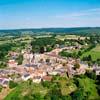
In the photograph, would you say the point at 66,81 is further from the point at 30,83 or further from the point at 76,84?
the point at 30,83

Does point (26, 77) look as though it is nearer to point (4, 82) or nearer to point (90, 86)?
point (4, 82)

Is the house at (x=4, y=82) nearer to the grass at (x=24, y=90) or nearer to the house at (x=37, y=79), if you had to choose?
the grass at (x=24, y=90)

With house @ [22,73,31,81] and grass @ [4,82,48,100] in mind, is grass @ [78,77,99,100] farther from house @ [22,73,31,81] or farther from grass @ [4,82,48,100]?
house @ [22,73,31,81]

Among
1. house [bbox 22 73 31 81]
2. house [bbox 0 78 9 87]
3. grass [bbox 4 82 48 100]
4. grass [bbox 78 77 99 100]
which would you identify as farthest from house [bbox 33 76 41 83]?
grass [bbox 78 77 99 100]

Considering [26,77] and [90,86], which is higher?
[90,86]

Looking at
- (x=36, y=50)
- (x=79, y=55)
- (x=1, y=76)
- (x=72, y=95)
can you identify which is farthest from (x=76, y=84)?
(x=36, y=50)

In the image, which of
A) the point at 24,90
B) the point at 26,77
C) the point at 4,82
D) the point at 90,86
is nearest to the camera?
the point at 24,90

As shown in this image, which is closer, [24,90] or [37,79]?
[24,90]

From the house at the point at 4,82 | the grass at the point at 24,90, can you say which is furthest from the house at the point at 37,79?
the house at the point at 4,82

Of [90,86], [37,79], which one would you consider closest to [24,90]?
[37,79]

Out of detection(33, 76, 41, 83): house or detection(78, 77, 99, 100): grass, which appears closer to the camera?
detection(78, 77, 99, 100): grass

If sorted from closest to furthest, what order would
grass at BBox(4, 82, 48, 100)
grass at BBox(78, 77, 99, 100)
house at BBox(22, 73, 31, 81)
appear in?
grass at BBox(4, 82, 48, 100), grass at BBox(78, 77, 99, 100), house at BBox(22, 73, 31, 81)
